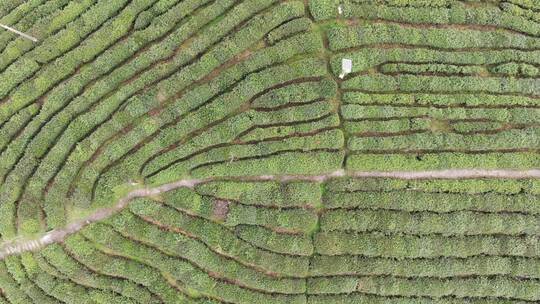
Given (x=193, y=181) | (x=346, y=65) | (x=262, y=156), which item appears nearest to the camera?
(x=193, y=181)

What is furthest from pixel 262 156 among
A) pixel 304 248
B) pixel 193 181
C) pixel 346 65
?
pixel 346 65

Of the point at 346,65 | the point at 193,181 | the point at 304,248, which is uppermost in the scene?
Result: the point at 346,65

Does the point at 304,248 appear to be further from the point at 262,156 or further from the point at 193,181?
the point at 193,181

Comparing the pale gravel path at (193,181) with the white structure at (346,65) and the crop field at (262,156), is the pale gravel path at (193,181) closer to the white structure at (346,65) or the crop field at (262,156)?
the crop field at (262,156)

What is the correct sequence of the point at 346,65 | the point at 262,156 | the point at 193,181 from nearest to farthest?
the point at 193,181 < the point at 262,156 < the point at 346,65

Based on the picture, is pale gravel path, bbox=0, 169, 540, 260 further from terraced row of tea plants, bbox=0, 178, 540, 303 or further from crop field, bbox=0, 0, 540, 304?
terraced row of tea plants, bbox=0, 178, 540, 303

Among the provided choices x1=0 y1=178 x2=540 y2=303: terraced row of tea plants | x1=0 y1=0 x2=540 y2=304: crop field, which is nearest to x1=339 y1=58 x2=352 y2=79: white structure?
x1=0 y1=0 x2=540 y2=304: crop field
